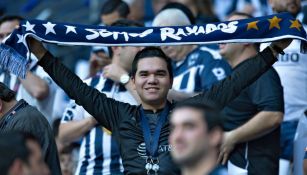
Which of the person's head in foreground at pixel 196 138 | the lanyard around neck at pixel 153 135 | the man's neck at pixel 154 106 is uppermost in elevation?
the man's neck at pixel 154 106

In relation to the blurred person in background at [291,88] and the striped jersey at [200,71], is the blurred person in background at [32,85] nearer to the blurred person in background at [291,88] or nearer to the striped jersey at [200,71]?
the striped jersey at [200,71]

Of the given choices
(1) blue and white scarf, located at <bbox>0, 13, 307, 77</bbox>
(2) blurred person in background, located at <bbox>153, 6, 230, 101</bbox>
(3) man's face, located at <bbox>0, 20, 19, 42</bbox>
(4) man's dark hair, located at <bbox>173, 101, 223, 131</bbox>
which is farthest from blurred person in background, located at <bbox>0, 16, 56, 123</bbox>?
(4) man's dark hair, located at <bbox>173, 101, 223, 131</bbox>

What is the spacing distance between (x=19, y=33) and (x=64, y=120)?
4.88 feet

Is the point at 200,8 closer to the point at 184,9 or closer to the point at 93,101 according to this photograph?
the point at 184,9

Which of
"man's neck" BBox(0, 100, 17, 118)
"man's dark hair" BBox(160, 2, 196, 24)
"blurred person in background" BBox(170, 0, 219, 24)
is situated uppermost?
"blurred person in background" BBox(170, 0, 219, 24)

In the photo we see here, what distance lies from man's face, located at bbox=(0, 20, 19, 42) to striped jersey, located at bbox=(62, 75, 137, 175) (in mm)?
1314

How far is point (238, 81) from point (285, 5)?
211 cm

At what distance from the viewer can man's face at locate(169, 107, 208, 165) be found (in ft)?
16.7

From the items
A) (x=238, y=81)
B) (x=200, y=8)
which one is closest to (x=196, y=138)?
(x=238, y=81)

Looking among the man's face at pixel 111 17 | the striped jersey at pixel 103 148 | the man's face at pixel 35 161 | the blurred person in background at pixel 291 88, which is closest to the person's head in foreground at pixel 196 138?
the man's face at pixel 35 161

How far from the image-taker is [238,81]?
288 inches

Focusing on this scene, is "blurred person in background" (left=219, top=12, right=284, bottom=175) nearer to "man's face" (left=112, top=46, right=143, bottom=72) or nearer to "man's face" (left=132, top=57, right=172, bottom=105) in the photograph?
"man's face" (left=132, top=57, right=172, bottom=105)

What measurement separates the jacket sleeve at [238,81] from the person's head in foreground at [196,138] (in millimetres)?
2006

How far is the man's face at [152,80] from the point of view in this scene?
24.2 feet
